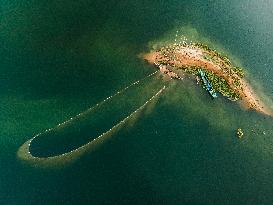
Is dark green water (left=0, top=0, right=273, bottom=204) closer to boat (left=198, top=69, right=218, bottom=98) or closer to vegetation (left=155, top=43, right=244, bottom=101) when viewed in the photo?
boat (left=198, top=69, right=218, bottom=98)

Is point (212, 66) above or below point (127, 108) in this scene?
above

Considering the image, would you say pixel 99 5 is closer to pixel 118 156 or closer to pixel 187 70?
pixel 187 70

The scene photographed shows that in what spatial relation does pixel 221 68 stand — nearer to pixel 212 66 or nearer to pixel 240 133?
pixel 212 66

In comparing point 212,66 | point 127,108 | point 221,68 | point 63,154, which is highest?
point 212,66

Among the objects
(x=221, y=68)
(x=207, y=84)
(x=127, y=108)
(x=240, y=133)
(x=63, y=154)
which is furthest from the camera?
(x=221, y=68)

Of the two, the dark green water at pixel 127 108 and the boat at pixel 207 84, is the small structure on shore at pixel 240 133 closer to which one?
the dark green water at pixel 127 108

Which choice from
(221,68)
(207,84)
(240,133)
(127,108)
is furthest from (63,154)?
(221,68)

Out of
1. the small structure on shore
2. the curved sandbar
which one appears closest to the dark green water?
the small structure on shore
